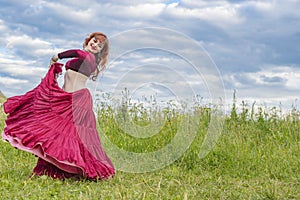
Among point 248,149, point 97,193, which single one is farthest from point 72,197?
point 248,149

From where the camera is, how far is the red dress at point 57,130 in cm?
552

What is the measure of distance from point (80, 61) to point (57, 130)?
0.88 metres

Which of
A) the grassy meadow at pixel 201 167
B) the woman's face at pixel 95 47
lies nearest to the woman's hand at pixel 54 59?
the woman's face at pixel 95 47

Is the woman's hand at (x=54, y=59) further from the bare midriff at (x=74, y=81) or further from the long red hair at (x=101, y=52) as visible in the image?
the long red hair at (x=101, y=52)

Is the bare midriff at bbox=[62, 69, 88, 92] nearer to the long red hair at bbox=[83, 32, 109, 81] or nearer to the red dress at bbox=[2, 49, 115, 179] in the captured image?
the red dress at bbox=[2, 49, 115, 179]

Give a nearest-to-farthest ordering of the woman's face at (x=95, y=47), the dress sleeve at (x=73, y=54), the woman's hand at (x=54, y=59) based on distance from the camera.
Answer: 1. the dress sleeve at (x=73, y=54)
2. the woman's hand at (x=54, y=59)
3. the woman's face at (x=95, y=47)

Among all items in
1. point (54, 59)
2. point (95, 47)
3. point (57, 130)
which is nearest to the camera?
point (57, 130)

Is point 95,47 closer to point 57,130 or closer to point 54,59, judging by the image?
point 54,59

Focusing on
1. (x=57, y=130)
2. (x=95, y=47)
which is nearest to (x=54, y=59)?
(x=95, y=47)

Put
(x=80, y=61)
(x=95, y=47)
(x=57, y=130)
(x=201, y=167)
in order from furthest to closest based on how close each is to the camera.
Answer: (x=201, y=167), (x=95, y=47), (x=80, y=61), (x=57, y=130)

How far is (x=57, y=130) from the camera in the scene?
5.60 metres

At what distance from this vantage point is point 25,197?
4898 millimetres

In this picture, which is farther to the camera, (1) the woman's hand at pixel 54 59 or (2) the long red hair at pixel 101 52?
(2) the long red hair at pixel 101 52

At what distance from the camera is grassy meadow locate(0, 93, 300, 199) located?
5.22m
